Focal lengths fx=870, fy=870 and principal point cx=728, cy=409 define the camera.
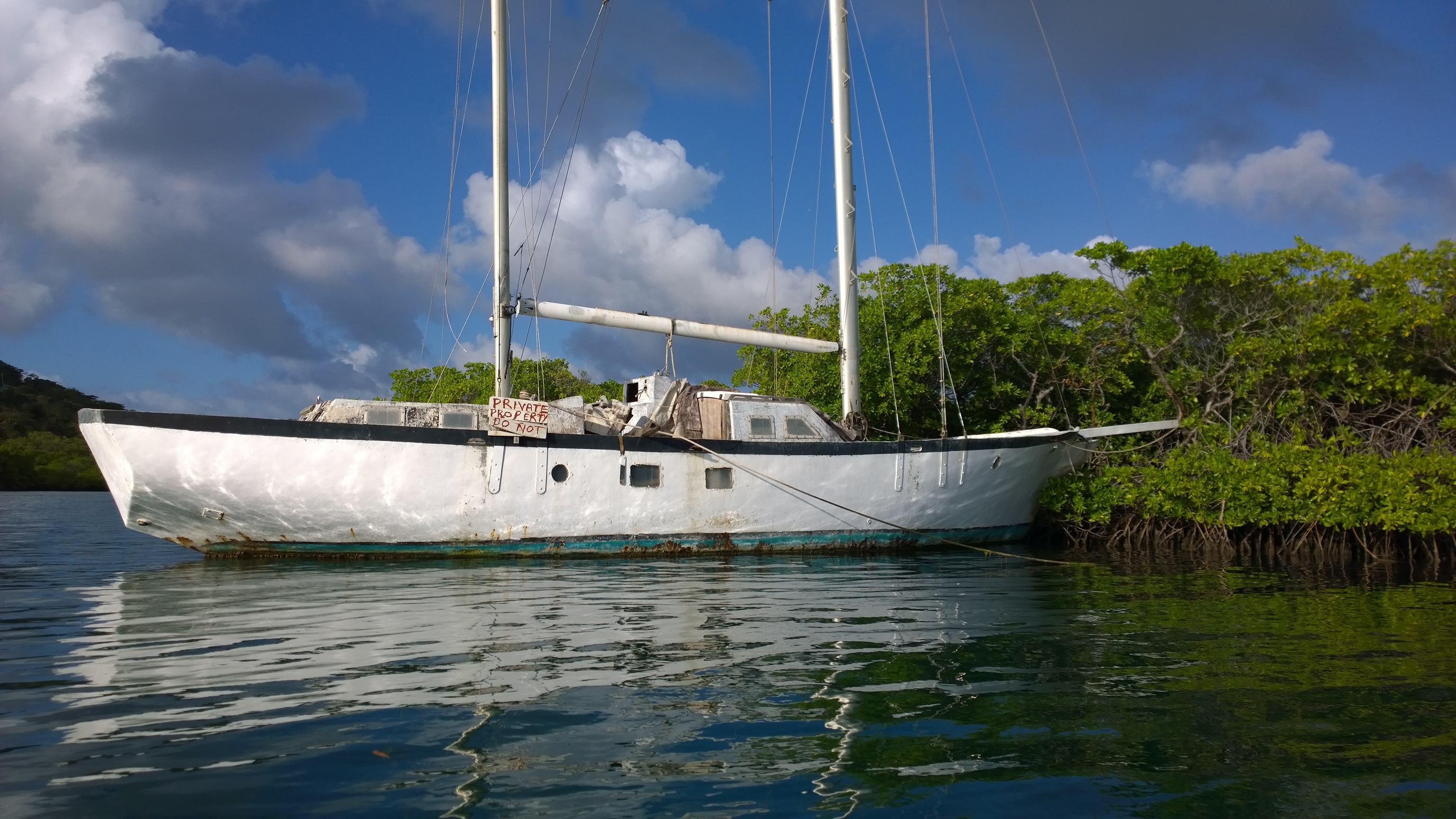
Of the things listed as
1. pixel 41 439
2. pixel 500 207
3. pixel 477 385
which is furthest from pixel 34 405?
pixel 500 207

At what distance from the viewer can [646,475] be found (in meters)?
14.4

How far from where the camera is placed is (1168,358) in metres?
19.4

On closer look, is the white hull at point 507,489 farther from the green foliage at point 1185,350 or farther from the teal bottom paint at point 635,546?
the green foliage at point 1185,350

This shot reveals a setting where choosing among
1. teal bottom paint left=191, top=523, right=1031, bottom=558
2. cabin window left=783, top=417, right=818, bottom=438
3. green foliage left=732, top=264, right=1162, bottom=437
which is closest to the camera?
teal bottom paint left=191, top=523, right=1031, bottom=558

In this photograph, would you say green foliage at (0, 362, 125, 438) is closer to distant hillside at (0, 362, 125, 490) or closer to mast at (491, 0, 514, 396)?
distant hillside at (0, 362, 125, 490)

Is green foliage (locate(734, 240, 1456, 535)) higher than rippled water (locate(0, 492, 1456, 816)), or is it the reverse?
green foliage (locate(734, 240, 1456, 535))

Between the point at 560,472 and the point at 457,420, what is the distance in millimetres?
1827

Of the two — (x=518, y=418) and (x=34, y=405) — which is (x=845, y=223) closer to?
(x=518, y=418)

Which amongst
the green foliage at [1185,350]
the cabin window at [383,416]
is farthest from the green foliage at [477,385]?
the cabin window at [383,416]

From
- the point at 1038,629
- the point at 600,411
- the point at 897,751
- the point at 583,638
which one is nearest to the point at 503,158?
the point at 600,411

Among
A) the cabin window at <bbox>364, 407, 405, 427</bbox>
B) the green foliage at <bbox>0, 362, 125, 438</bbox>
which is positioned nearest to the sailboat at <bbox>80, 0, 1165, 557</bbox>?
the cabin window at <bbox>364, 407, 405, 427</bbox>

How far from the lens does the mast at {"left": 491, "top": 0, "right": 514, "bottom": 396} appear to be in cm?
1514

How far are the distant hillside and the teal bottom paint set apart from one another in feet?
161

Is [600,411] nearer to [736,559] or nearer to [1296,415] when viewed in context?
[736,559]
